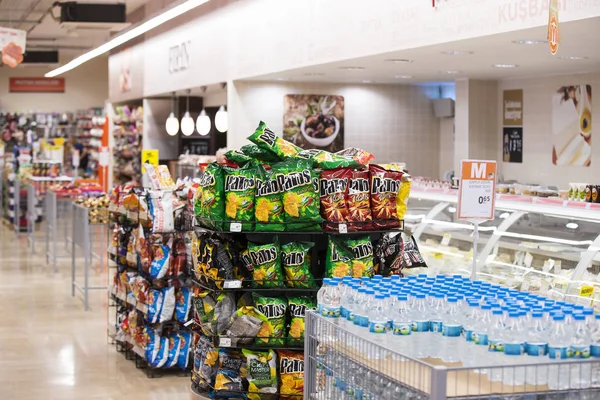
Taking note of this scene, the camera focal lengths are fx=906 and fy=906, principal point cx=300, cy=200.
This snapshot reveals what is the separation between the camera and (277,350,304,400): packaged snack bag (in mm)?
5383

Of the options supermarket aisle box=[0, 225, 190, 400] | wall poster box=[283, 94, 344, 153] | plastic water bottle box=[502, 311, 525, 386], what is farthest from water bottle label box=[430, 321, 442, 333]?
wall poster box=[283, 94, 344, 153]

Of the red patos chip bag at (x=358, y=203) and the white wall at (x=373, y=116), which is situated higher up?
the white wall at (x=373, y=116)

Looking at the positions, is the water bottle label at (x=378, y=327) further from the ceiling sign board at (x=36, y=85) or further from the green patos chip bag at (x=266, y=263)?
the ceiling sign board at (x=36, y=85)

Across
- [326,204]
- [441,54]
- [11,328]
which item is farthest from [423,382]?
[11,328]

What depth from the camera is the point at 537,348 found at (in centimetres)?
306

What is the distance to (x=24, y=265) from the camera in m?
14.2

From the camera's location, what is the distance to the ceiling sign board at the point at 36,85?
29.6m

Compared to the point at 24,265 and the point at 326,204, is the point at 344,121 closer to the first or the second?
the point at 24,265

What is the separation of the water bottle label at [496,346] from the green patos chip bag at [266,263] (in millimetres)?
2323

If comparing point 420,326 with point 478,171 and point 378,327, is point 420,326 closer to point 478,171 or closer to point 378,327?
point 378,327

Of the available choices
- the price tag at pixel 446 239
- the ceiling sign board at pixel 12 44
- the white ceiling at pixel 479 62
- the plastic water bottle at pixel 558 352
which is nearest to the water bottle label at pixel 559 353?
the plastic water bottle at pixel 558 352

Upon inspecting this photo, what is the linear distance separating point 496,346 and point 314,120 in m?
9.49

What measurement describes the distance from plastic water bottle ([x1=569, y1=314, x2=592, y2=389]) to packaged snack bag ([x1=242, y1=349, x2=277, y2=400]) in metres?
2.55

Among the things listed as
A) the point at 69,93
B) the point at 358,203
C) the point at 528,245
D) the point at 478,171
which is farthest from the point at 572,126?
the point at 69,93
